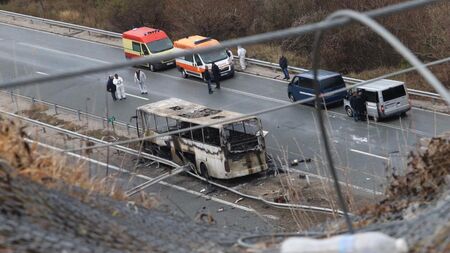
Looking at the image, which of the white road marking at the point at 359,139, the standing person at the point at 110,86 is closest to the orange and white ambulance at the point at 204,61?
the standing person at the point at 110,86

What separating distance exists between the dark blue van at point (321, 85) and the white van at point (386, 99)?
1196mm

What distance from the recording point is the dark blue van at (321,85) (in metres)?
24.8

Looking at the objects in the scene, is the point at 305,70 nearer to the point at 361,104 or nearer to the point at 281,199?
the point at 361,104

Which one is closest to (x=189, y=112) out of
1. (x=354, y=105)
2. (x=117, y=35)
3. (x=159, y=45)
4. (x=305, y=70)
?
(x=354, y=105)

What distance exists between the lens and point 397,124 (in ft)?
76.3

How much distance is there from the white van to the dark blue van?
120cm

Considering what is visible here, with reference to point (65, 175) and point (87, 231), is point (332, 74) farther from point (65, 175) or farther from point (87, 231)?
point (87, 231)

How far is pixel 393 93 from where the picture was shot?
915 inches

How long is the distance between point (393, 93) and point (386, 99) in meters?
0.30

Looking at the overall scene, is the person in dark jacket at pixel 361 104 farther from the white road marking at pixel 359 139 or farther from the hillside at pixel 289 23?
the hillside at pixel 289 23

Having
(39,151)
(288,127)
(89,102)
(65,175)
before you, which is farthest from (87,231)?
(89,102)

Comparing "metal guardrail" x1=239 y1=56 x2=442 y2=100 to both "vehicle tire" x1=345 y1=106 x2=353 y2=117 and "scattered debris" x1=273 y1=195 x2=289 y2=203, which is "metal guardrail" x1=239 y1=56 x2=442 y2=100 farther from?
"scattered debris" x1=273 y1=195 x2=289 y2=203

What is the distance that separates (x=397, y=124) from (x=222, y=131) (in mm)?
5948

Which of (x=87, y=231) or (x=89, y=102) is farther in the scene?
(x=89, y=102)
